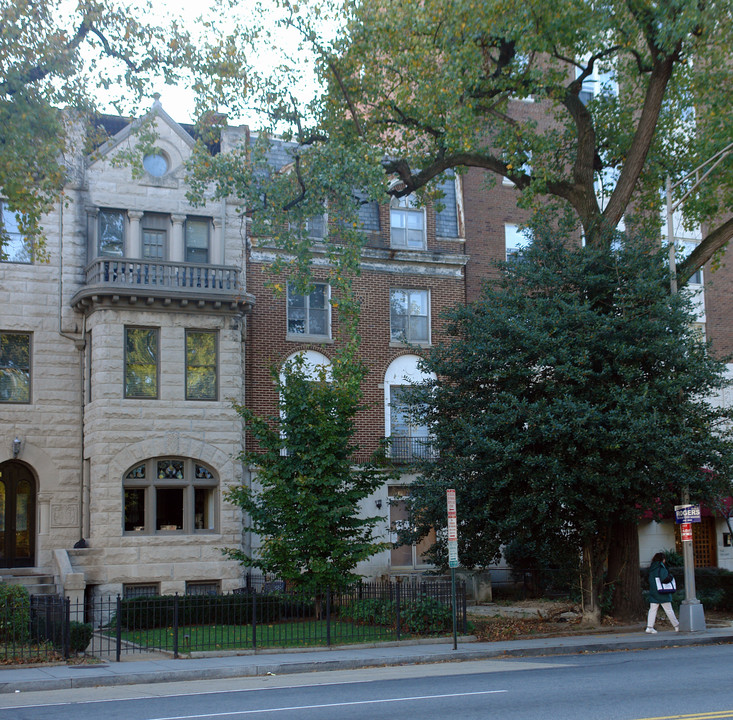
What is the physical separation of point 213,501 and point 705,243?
1483 centimetres

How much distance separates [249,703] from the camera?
38.3ft

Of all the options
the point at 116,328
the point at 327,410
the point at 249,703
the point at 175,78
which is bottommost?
the point at 249,703

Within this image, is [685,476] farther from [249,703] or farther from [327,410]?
[249,703]

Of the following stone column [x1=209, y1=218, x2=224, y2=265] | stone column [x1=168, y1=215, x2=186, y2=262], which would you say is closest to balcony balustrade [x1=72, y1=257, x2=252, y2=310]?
stone column [x1=209, y1=218, x2=224, y2=265]

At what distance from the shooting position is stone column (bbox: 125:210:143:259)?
2711 centimetres

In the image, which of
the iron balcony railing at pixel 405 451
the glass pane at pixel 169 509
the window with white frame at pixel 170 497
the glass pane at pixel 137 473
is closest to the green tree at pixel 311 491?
the window with white frame at pixel 170 497

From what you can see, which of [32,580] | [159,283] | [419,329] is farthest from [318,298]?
[32,580]

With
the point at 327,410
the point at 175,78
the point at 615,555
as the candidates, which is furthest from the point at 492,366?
the point at 175,78

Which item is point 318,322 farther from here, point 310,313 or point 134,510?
point 134,510

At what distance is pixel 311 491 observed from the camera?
2098 centimetres

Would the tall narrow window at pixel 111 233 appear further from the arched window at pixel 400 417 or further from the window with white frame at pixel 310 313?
the arched window at pixel 400 417

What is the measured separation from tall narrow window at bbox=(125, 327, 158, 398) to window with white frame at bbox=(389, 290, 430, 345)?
26.3ft

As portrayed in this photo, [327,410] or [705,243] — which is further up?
[705,243]

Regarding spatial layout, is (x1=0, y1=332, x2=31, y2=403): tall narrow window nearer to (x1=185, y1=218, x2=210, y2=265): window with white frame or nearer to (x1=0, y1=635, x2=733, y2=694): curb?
(x1=185, y1=218, x2=210, y2=265): window with white frame
